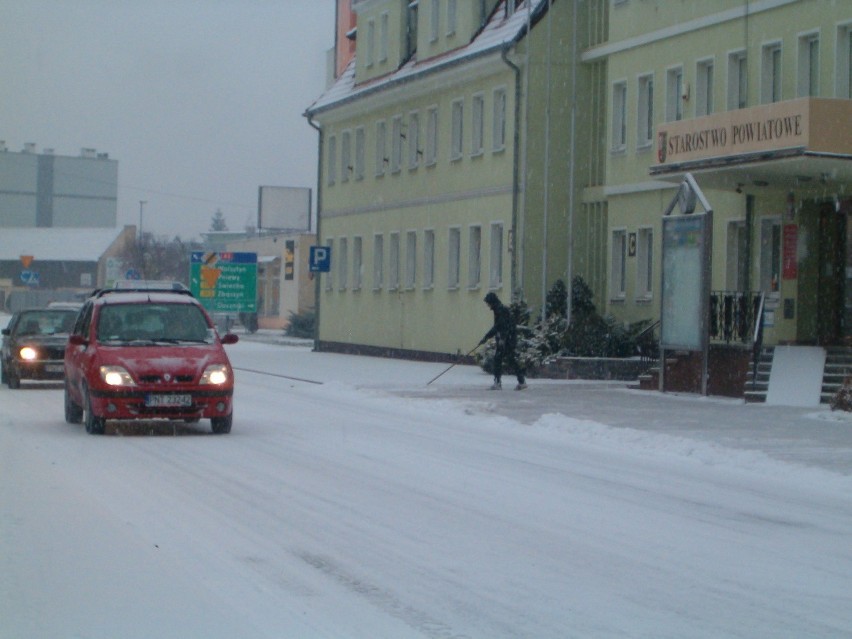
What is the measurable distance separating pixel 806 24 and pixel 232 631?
23.3m

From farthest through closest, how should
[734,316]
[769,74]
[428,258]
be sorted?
1. [428,258]
2. [769,74]
3. [734,316]

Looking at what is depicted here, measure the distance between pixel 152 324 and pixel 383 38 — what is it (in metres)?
33.3

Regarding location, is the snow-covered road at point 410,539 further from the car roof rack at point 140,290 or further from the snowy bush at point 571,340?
the snowy bush at point 571,340

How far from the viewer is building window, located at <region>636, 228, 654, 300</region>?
115ft

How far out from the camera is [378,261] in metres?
50.6

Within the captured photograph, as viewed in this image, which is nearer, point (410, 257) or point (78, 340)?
point (78, 340)

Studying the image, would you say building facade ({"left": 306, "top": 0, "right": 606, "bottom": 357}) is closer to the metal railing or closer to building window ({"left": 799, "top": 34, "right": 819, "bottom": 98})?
the metal railing

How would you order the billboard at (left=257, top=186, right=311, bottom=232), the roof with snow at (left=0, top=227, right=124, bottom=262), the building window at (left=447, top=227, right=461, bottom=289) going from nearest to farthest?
the building window at (left=447, top=227, right=461, bottom=289) → the billboard at (left=257, top=186, right=311, bottom=232) → the roof with snow at (left=0, top=227, right=124, bottom=262)

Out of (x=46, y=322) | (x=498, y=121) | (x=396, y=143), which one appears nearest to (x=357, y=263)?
(x=396, y=143)

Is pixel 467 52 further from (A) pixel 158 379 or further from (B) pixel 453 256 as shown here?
(A) pixel 158 379

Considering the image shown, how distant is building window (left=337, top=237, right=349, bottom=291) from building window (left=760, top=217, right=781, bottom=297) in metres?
25.2

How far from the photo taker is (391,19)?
50000 mm

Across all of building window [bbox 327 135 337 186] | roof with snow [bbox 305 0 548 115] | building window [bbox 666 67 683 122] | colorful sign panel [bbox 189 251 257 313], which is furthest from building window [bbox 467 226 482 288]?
colorful sign panel [bbox 189 251 257 313]

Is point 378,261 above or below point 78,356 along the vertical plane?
above
